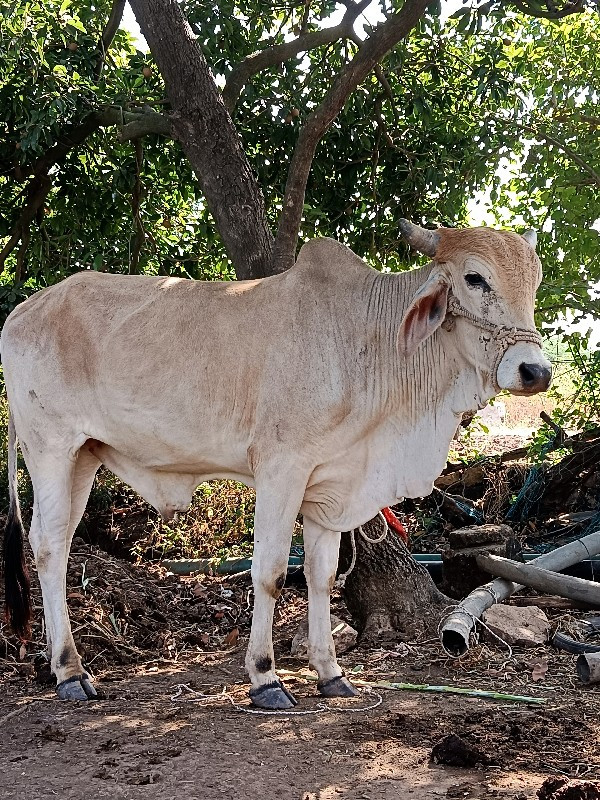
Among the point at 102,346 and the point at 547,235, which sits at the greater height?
the point at 547,235

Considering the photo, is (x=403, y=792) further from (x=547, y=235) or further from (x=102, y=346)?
(x=547, y=235)

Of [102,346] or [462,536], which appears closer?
[102,346]

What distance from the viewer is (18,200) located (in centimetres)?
647

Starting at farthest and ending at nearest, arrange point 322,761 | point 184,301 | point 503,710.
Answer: point 184,301 < point 503,710 < point 322,761

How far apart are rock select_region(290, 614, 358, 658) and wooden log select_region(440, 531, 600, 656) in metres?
0.44

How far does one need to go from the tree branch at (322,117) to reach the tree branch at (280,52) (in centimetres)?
63

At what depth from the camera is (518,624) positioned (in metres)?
4.73

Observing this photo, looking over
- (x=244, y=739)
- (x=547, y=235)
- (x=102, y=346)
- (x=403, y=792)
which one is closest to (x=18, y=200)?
(x=102, y=346)

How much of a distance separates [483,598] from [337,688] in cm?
97

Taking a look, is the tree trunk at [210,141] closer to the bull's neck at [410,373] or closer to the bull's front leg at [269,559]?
the bull's neck at [410,373]

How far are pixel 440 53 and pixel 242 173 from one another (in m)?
2.35

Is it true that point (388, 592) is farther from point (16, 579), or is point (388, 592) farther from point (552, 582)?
point (16, 579)

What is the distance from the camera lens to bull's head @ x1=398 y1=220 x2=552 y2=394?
11.8 ft

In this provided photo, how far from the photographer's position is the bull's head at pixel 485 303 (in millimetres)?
3605
